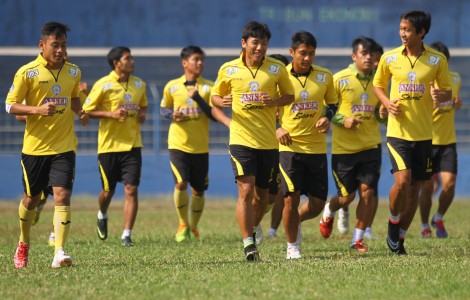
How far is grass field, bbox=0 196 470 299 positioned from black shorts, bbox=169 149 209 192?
84 cm

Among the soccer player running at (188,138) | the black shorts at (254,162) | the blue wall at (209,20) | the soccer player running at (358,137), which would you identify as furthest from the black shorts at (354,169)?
the blue wall at (209,20)

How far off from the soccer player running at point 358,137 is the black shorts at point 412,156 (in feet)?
4.96

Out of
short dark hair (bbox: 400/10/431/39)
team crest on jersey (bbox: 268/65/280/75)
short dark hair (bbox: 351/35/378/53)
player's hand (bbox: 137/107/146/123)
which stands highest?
short dark hair (bbox: 400/10/431/39)

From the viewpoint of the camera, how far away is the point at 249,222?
11117mm

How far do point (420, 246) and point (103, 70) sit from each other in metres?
17.5

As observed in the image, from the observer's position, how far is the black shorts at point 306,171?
463 inches

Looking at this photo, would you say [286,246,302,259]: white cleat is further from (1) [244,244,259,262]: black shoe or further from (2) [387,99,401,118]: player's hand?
(2) [387,99,401,118]: player's hand

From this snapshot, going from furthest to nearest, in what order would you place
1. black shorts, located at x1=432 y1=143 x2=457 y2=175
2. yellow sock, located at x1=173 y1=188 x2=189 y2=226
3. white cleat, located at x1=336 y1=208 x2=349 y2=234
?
black shorts, located at x1=432 y1=143 x2=457 y2=175, white cleat, located at x1=336 y1=208 x2=349 y2=234, yellow sock, located at x1=173 y1=188 x2=189 y2=226

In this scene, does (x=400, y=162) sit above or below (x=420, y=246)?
above

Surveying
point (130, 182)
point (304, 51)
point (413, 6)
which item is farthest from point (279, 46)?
point (304, 51)

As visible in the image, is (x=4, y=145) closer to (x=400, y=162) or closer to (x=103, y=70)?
(x=103, y=70)

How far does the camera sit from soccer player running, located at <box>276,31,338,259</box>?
11.8 meters

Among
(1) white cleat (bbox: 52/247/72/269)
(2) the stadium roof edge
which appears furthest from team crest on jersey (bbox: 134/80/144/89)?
(2) the stadium roof edge

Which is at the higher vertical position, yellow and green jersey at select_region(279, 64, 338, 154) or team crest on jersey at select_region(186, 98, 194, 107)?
yellow and green jersey at select_region(279, 64, 338, 154)
